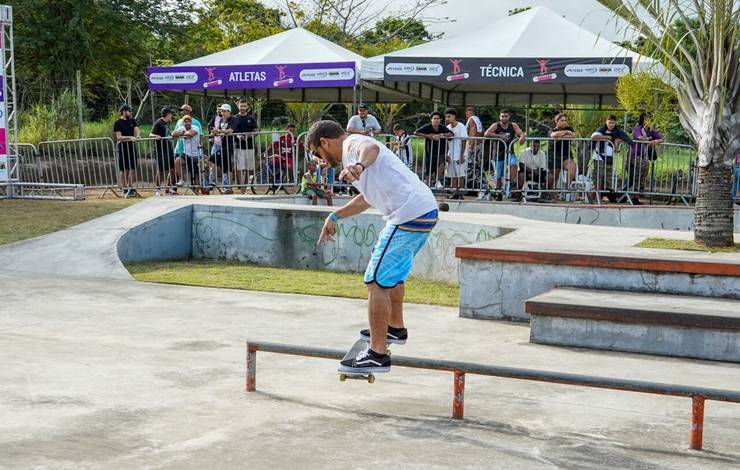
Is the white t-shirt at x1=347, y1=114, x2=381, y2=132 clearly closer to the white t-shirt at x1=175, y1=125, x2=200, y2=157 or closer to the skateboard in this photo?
the white t-shirt at x1=175, y1=125, x2=200, y2=157

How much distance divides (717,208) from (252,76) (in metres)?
11.0

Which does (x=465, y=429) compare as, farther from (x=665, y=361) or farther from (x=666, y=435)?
(x=665, y=361)

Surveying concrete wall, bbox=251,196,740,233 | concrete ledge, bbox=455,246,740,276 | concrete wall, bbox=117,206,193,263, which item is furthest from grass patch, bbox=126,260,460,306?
concrete wall, bbox=251,196,740,233

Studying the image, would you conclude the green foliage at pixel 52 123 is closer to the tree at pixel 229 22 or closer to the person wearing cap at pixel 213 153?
the person wearing cap at pixel 213 153

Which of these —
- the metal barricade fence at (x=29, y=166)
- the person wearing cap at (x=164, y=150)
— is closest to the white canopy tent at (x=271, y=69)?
the person wearing cap at (x=164, y=150)

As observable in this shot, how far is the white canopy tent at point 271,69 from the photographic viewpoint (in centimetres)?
1841

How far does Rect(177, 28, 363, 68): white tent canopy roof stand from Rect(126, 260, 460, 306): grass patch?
6838mm

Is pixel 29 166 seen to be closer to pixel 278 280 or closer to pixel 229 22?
pixel 278 280

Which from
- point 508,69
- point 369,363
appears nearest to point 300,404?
point 369,363

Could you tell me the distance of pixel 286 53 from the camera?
19.5 m

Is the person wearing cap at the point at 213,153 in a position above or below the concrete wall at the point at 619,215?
above

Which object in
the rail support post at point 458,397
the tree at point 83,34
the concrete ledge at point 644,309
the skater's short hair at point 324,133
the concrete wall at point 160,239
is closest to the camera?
the rail support post at point 458,397

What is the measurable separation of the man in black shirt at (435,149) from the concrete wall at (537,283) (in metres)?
7.02

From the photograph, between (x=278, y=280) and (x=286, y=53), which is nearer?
(x=278, y=280)
